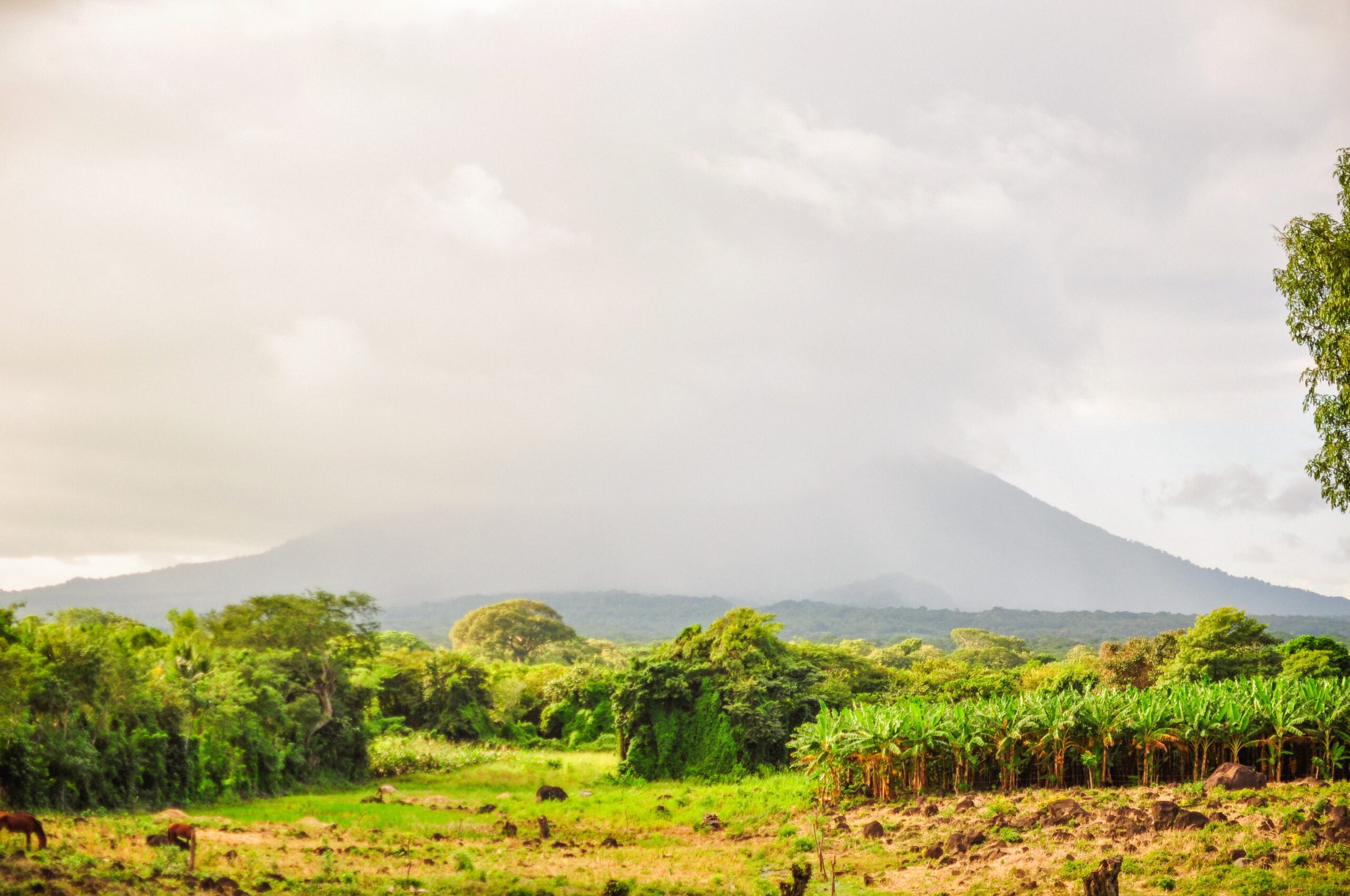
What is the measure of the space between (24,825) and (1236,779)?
18.1 meters

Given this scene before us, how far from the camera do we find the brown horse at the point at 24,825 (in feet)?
35.8

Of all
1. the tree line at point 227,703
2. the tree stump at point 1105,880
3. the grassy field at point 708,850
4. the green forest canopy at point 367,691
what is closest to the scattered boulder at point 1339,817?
the grassy field at point 708,850

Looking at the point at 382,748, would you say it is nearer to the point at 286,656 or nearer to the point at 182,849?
the point at 286,656

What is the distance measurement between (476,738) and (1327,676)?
3085 centimetres

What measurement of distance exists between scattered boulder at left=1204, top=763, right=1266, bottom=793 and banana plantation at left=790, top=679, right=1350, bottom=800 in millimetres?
986

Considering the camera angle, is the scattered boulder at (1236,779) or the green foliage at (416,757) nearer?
the scattered boulder at (1236,779)

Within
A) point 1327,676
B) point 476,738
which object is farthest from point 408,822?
point 1327,676

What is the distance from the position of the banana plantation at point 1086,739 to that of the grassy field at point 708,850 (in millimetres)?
989

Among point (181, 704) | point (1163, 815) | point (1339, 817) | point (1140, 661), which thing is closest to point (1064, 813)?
point (1163, 815)

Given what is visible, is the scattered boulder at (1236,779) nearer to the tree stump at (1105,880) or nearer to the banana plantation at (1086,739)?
the banana plantation at (1086,739)

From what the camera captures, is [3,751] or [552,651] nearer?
[3,751]

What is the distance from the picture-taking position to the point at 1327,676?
87.9ft

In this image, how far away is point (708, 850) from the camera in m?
15.2

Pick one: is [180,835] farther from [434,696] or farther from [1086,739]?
[434,696]
